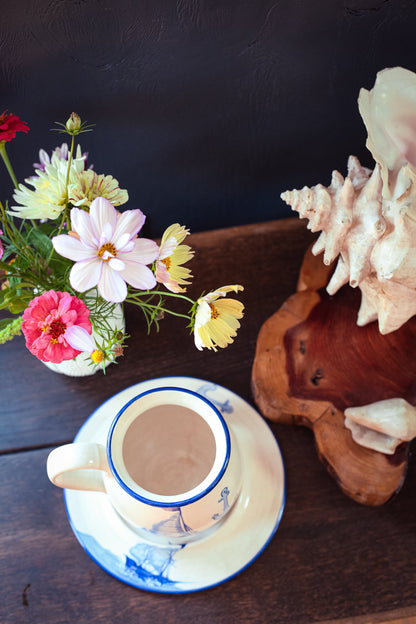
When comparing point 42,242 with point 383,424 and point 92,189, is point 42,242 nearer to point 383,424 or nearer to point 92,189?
point 92,189

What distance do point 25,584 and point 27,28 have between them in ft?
1.69

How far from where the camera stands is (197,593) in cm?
46

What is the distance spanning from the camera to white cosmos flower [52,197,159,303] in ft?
1.15

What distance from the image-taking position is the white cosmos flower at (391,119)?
43 centimetres

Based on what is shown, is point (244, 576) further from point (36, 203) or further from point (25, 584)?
point (36, 203)

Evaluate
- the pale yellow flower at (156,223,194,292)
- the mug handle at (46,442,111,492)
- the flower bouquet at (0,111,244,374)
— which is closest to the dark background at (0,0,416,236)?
the flower bouquet at (0,111,244,374)

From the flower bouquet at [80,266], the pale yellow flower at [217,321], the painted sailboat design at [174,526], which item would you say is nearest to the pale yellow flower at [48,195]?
the flower bouquet at [80,266]

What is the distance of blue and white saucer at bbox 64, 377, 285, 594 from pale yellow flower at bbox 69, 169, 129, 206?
0.74ft

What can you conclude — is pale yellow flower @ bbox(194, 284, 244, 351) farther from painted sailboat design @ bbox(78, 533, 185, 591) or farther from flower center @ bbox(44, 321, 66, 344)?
painted sailboat design @ bbox(78, 533, 185, 591)

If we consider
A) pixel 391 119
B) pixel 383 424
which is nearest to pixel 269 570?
pixel 383 424

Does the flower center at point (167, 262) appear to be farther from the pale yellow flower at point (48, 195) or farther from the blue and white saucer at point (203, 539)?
the blue and white saucer at point (203, 539)

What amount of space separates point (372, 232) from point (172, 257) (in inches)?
7.1

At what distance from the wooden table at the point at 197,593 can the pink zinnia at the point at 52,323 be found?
21 centimetres

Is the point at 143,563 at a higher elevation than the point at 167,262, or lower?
lower
